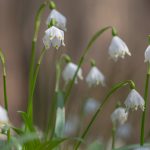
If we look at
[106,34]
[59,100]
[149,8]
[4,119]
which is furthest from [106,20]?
[4,119]

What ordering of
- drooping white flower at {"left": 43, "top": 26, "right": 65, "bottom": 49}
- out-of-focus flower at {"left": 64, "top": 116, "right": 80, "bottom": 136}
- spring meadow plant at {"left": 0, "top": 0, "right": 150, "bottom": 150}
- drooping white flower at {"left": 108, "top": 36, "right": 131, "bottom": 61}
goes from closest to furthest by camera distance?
spring meadow plant at {"left": 0, "top": 0, "right": 150, "bottom": 150}, drooping white flower at {"left": 43, "top": 26, "right": 65, "bottom": 49}, drooping white flower at {"left": 108, "top": 36, "right": 131, "bottom": 61}, out-of-focus flower at {"left": 64, "top": 116, "right": 80, "bottom": 136}

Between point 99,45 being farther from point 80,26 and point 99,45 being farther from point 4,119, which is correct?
point 4,119

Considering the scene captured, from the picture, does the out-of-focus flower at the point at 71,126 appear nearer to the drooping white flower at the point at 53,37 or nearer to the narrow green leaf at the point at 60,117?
the narrow green leaf at the point at 60,117

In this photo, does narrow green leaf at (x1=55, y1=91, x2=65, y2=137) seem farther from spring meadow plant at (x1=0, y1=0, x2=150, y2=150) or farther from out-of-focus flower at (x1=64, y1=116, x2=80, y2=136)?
out-of-focus flower at (x1=64, y1=116, x2=80, y2=136)

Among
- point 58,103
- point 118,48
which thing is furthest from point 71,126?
point 118,48

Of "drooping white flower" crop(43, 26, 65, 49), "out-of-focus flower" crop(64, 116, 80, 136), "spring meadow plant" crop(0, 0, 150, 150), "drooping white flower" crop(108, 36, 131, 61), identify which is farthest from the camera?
"out-of-focus flower" crop(64, 116, 80, 136)

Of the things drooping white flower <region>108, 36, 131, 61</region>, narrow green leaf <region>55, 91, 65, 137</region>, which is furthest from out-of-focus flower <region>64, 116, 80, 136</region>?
drooping white flower <region>108, 36, 131, 61</region>

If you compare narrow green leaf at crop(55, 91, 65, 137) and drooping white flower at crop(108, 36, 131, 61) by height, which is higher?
drooping white flower at crop(108, 36, 131, 61)

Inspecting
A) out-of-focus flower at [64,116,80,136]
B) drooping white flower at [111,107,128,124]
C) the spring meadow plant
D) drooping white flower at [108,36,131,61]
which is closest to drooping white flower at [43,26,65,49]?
the spring meadow plant

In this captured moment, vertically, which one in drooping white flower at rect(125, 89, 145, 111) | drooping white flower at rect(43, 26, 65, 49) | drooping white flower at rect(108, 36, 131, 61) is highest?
Result: drooping white flower at rect(43, 26, 65, 49)

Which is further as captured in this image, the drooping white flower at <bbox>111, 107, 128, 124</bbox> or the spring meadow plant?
the drooping white flower at <bbox>111, 107, 128, 124</bbox>

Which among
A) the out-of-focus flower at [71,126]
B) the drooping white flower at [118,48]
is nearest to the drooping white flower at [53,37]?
the drooping white flower at [118,48]
